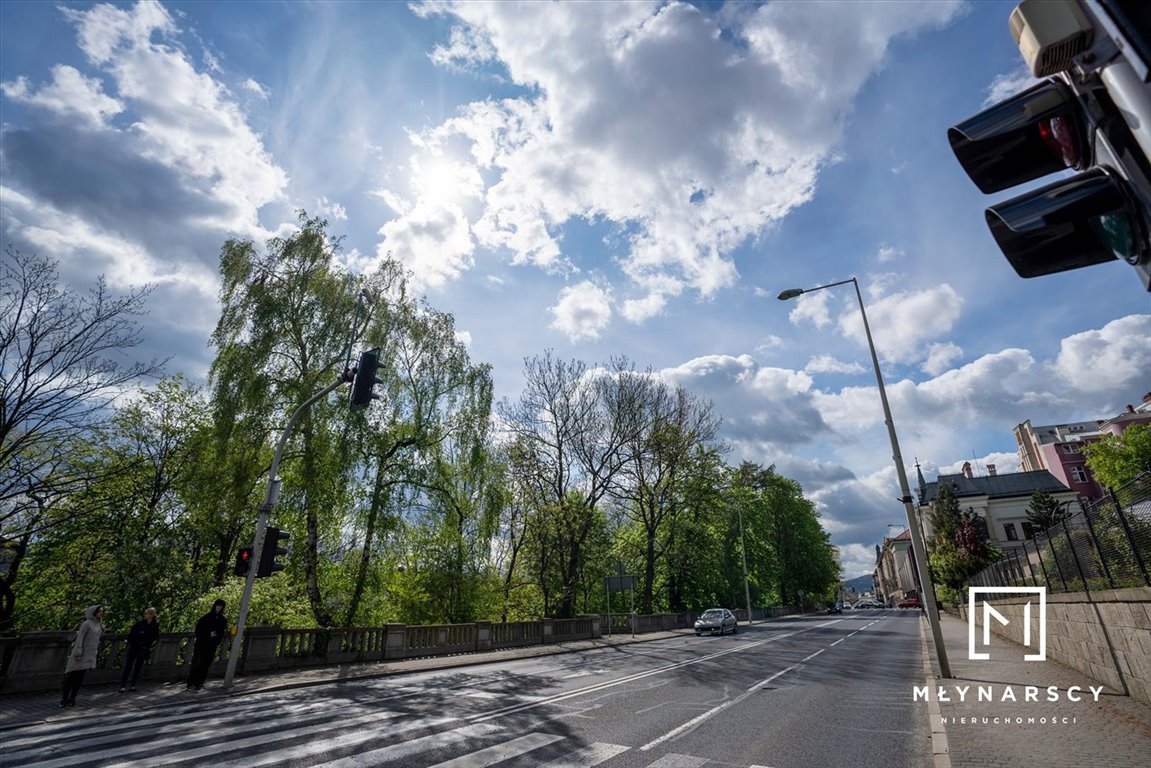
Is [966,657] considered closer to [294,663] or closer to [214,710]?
[214,710]

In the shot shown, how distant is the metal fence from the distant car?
19387mm

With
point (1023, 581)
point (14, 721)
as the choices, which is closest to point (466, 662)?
point (14, 721)

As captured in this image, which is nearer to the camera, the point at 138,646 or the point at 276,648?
the point at 138,646

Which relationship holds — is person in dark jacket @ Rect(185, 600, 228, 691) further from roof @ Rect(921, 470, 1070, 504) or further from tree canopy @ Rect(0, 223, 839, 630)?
roof @ Rect(921, 470, 1070, 504)

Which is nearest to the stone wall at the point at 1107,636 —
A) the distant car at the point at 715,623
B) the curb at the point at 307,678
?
the curb at the point at 307,678

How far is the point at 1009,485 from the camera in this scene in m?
75.2

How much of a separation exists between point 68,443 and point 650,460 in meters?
29.0

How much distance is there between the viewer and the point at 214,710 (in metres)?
9.40

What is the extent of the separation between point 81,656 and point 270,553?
3641 mm

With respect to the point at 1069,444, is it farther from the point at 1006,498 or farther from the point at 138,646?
the point at 138,646

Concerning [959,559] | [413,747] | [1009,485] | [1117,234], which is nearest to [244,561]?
[413,747]

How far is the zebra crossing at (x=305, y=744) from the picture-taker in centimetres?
606

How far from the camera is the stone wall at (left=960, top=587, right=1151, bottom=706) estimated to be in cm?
734

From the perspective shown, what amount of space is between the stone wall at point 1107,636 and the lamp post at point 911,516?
91.1 inches
